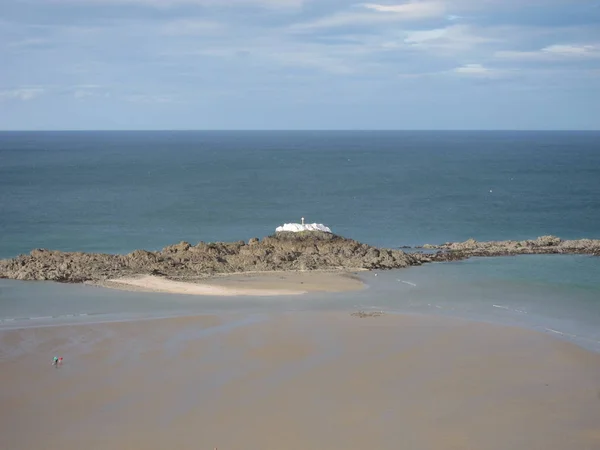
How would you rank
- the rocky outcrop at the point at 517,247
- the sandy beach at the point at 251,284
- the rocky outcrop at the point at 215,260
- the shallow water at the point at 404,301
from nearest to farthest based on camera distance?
the shallow water at the point at 404,301, the sandy beach at the point at 251,284, the rocky outcrop at the point at 215,260, the rocky outcrop at the point at 517,247

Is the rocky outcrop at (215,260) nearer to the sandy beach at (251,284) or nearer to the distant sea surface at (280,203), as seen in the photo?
the sandy beach at (251,284)

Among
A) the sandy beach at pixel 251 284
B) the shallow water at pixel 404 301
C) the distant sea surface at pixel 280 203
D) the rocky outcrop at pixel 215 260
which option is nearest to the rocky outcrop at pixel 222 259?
the rocky outcrop at pixel 215 260

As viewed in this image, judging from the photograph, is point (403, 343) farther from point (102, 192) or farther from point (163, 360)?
point (102, 192)

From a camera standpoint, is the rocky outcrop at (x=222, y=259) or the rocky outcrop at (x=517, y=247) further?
the rocky outcrop at (x=517, y=247)

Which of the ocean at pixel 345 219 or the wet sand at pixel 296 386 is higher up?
the ocean at pixel 345 219

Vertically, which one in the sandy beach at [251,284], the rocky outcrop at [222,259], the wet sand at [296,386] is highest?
the rocky outcrop at [222,259]

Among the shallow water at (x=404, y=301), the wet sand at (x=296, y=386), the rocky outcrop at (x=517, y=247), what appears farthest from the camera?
the rocky outcrop at (x=517, y=247)

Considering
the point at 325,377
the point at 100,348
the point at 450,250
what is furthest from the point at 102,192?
the point at 325,377
